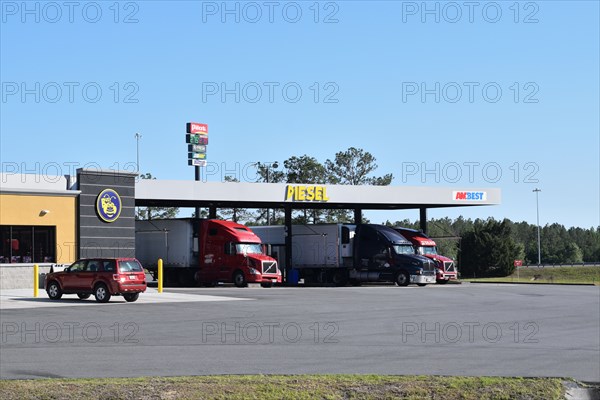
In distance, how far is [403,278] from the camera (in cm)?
4744

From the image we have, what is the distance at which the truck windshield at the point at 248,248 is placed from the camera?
45125mm

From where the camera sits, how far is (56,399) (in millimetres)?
10156

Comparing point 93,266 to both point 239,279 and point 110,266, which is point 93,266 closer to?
point 110,266

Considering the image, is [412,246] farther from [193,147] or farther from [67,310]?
[193,147]

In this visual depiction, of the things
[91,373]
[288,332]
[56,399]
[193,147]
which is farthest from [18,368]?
[193,147]

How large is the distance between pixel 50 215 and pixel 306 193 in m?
16.9

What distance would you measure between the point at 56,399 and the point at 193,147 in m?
67.7

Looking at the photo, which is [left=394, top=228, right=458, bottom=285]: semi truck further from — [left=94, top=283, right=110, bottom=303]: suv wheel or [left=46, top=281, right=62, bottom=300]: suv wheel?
[left=46, top=281, right=62, bottom=300]: suv wheel

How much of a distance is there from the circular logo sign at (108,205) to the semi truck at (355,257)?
12445 millimetres

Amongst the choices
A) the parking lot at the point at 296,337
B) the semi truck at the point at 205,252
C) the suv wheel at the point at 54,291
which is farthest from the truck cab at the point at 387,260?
the suv wheel at the point at 54,291

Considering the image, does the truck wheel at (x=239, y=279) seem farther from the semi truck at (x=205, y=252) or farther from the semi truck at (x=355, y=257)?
the semi truck at (x=355, y=257)

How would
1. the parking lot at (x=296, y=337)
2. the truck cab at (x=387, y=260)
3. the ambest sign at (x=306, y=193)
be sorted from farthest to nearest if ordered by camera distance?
1. the ambest sign at (x=306, y=193)
2. the truck cab at (x=387, y=260)
3. the parking lot at (x=296, y=337)

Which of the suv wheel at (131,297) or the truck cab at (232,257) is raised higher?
the truck cab at (232,257)

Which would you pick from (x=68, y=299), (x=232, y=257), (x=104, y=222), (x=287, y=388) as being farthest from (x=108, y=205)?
(x=287, y=388)
